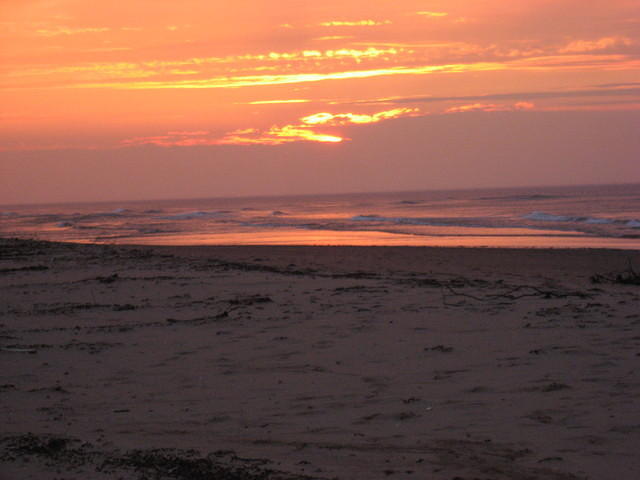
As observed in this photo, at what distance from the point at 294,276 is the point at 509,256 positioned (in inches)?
308

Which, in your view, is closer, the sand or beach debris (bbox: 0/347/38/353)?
the sand

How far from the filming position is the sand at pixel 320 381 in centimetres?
400

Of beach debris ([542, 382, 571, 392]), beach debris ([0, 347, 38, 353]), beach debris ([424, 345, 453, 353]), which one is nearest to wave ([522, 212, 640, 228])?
beach debris ([424, 345, 453, 353])

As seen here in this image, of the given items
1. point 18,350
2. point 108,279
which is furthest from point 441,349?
point 108,279

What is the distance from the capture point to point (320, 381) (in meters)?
5.60

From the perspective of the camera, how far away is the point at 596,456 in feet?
12.8

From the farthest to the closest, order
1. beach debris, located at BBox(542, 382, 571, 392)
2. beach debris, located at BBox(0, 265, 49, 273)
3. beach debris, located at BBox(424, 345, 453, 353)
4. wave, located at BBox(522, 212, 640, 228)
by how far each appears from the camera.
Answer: wave, located at BBox(522, 212, 640, 228), beach debris, located at BBox(0, 265, 49, 273), beach debris, located at BBox(424, 345, 453, 353), beach debris, located at BBox(542, 382, 571, 392)

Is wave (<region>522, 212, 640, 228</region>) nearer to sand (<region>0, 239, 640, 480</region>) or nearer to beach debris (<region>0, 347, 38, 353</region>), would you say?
sand (<region>0, 239, 640, 480</region>)

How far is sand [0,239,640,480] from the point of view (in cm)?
400

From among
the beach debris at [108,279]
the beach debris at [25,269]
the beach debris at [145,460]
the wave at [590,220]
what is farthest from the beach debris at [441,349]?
the wave at [590,220]

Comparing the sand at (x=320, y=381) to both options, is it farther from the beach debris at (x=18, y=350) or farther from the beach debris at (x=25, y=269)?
the beach debris at (x=25, y=269)

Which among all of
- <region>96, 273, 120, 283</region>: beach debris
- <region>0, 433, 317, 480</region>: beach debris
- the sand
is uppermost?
<region>96, 273, 120, 283</region>: beach debris

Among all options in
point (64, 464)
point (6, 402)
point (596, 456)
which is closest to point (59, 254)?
point (6, 402)

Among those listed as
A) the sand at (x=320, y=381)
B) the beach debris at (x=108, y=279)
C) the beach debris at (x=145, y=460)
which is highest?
the beach debris at (x=108, y=279)
